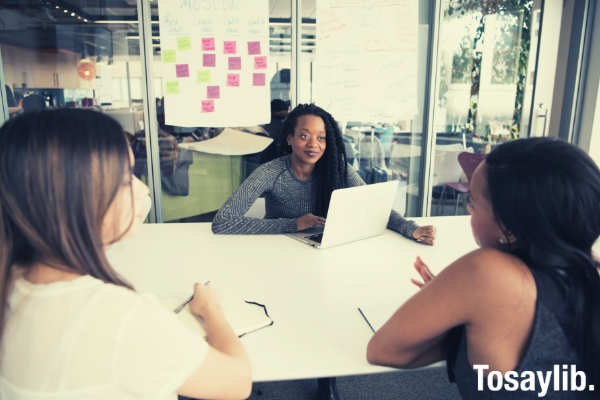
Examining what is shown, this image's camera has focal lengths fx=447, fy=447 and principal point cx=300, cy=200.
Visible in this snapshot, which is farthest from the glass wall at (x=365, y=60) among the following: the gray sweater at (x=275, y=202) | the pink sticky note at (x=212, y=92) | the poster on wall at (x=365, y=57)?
the gray sweater at (x=275, y=202)

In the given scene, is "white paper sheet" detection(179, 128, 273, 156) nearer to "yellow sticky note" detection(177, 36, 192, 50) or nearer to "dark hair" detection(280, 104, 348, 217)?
"yellow sticky note" detection(177, 36, 192, 50)

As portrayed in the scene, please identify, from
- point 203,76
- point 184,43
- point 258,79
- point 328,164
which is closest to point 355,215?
point 328,164

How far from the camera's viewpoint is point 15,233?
73 centimetres

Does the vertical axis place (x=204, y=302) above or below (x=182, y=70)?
below

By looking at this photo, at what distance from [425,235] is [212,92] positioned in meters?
1.81

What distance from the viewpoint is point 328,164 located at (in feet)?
7.08

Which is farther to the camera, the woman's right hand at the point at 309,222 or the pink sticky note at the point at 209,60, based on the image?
the pink sticky note at the point at 209,60

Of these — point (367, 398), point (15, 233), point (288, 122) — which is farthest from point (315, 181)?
point (15, 233)

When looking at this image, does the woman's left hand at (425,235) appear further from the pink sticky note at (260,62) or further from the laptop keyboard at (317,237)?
the pink sticky note at (260,62)

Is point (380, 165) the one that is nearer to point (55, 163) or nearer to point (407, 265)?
point (407, 265)

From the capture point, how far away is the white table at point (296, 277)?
102 cm

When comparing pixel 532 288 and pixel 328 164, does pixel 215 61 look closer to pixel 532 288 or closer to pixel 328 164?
pixel 328 164

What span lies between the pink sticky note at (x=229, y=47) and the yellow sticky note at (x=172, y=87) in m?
0.39

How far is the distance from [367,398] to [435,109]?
214 cm
